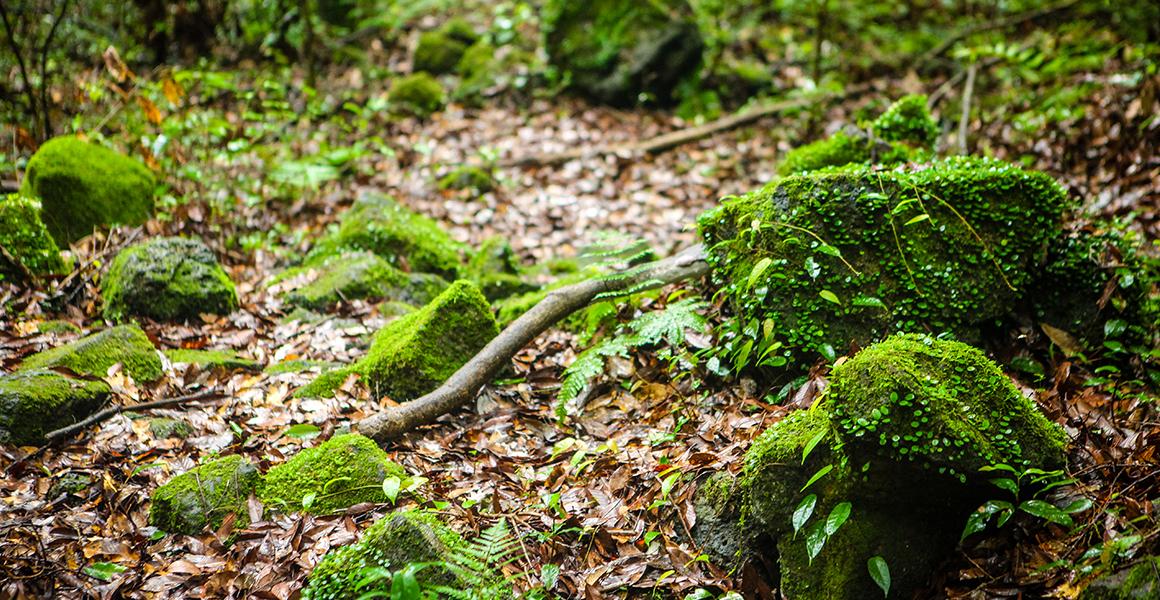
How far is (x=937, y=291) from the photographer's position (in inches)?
167

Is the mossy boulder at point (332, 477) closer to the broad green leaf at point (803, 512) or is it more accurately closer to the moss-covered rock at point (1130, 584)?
the broad green leaf at point (803, 512)

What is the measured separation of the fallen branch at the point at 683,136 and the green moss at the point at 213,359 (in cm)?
494

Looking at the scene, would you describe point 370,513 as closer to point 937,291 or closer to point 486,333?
point 486,333

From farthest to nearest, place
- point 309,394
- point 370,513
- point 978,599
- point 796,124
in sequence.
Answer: point 796,124 → point 309,394 → point 370,513 → point 978,599

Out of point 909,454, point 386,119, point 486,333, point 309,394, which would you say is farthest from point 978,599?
point 386,119

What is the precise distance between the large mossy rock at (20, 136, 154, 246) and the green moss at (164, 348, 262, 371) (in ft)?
7.08

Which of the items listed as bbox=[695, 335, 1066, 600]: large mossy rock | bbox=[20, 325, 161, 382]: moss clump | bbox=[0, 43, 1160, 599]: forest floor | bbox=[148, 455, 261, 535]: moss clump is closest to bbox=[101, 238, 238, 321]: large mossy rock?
bbox=[0, 43, 1160, 599]: forest floor

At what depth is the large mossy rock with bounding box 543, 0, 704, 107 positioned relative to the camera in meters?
10.7

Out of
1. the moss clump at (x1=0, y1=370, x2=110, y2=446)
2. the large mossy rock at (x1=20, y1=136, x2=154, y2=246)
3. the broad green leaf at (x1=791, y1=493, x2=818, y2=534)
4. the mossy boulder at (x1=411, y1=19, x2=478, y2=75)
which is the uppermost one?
the mossy boulder at (x1=411, y1=19, x2=478, y2=75)

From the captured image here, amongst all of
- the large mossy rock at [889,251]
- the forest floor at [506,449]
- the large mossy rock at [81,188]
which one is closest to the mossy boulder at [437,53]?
the forest floor at [506,449]

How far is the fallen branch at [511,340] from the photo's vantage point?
14.9 feet

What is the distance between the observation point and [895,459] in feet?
10.0

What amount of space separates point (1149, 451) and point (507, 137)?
835 cm

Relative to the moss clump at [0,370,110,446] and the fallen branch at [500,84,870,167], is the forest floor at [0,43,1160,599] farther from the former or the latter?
the fallen branch at [500,84,870,167]
